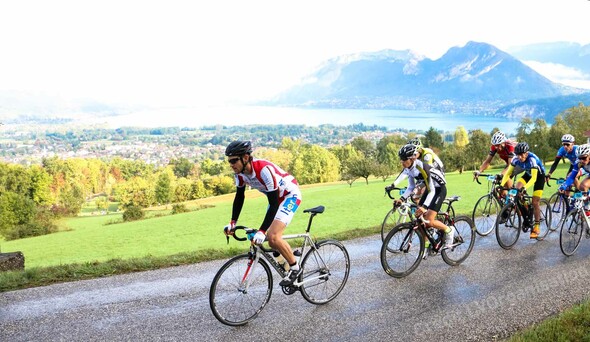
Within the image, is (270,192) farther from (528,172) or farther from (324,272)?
(528,172)

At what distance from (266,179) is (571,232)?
283 inches

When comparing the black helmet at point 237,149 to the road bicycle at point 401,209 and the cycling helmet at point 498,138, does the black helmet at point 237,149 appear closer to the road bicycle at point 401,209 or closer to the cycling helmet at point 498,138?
the road bicycle at point 401,209

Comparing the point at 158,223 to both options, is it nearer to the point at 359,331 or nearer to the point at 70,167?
the point at 359,331

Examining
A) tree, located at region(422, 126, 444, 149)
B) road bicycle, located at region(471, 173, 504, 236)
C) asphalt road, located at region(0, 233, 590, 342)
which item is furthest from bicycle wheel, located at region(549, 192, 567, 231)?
tree, located at region(422, 126, 444, 149)

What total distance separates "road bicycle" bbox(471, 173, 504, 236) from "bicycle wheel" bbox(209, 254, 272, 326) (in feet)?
22.3

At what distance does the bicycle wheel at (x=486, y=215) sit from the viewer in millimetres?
11062

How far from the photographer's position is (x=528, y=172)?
10750 millimetres

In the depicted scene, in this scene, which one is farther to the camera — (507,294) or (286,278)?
(507,294)

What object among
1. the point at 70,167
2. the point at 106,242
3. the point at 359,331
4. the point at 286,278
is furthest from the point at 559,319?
the point at 70,167

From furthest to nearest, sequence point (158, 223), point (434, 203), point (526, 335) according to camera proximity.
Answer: point (158, 223) < point (434, 203) < point (526, 335)

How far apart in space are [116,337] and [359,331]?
3054mm

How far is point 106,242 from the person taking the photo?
31.8 m

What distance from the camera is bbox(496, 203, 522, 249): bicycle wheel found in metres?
9.77

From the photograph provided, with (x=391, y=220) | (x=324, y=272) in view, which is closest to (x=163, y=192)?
(x=391, y=220)
